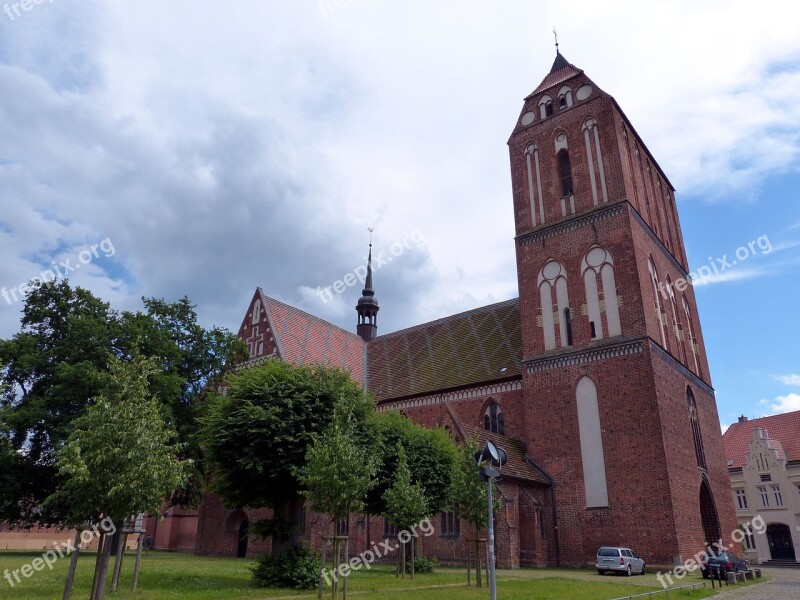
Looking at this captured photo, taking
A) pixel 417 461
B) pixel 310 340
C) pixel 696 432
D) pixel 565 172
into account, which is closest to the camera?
pixel 417 461

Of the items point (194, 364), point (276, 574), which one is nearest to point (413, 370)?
point (194, 364)

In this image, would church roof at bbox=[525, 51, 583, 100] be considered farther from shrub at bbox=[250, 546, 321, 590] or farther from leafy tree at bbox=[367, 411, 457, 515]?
shrub at bbox=[250, 546, 321, 590]

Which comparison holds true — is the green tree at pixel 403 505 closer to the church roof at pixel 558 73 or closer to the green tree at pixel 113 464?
the green tree at pixel 113 464

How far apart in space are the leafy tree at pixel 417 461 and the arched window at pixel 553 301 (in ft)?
31.0

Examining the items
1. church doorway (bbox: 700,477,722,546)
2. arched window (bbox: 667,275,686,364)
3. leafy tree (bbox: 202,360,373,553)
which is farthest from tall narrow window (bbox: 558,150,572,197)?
leafy tree (bbox: 202,360,373,553)

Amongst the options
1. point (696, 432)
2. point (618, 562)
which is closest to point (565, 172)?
point (696, 432)

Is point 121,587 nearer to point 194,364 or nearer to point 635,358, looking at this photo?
point 194,364

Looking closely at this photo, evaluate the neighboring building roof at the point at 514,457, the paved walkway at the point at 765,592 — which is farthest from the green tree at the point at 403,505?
the paved walkway at the point at 765,592

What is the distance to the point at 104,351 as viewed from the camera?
27.9 metres

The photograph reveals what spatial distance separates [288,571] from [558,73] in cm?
3417

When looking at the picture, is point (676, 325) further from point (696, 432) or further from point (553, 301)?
point (553, 301)

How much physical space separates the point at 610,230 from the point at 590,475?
13061mm

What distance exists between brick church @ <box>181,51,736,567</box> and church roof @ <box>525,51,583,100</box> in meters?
0.14

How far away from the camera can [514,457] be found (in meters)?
29.5
